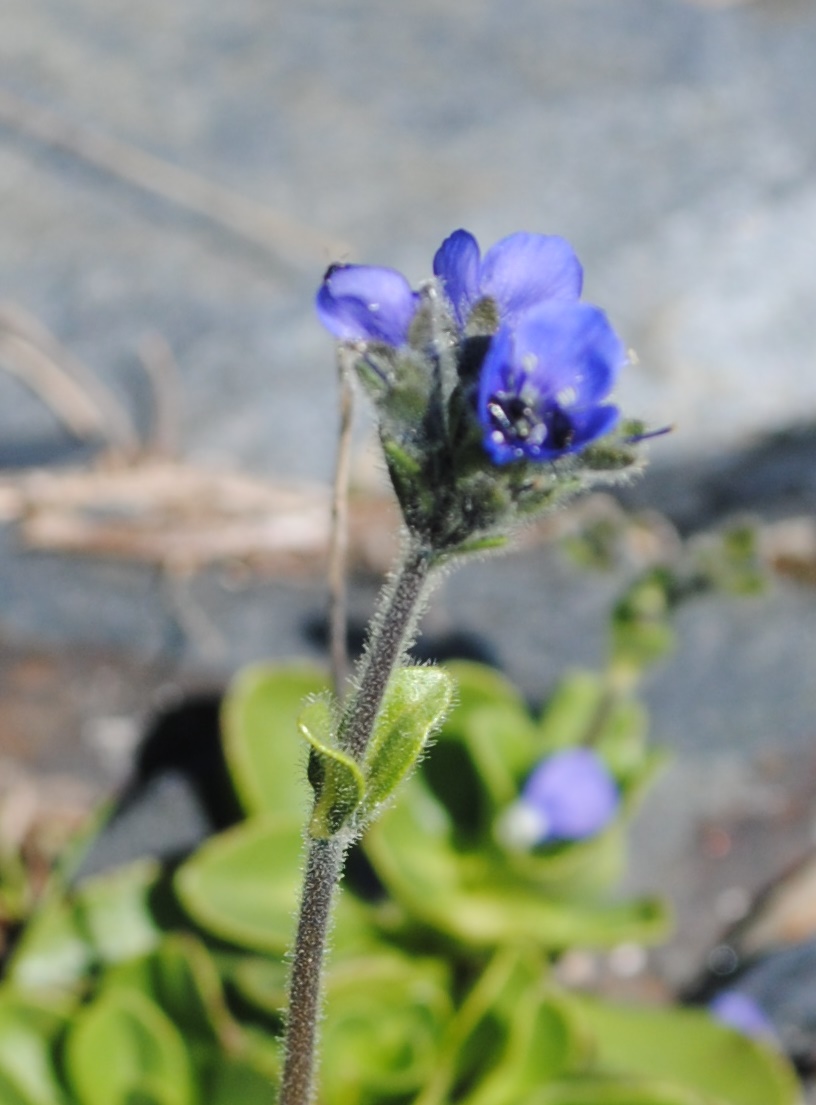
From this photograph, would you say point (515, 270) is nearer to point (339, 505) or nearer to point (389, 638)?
point (389, 638)

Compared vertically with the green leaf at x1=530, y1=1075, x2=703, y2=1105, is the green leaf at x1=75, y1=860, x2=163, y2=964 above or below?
above

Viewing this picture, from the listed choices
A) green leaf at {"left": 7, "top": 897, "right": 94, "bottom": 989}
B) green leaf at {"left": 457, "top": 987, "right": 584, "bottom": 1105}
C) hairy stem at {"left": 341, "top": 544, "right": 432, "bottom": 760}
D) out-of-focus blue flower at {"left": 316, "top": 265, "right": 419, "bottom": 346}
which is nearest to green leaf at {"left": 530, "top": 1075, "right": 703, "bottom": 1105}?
green leaf at {"left": 457, "top": 987, "right": 584, "bottom": 1105}

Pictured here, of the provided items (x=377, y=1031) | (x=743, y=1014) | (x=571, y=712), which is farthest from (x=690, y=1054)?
(x=571, y=712)

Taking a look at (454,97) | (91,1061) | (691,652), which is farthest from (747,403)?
(91,1061)

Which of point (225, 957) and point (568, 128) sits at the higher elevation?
point (568, 128)

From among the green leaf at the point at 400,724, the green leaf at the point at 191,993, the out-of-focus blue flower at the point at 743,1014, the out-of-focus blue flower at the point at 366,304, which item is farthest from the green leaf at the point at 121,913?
the out-of-focus blue flower at the point at 366,304

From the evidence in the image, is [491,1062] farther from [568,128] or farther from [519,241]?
[568,128]

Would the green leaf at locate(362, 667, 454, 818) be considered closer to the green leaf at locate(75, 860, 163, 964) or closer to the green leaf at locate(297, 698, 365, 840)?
the green leaf at locate(297, 698, 365, 840)
